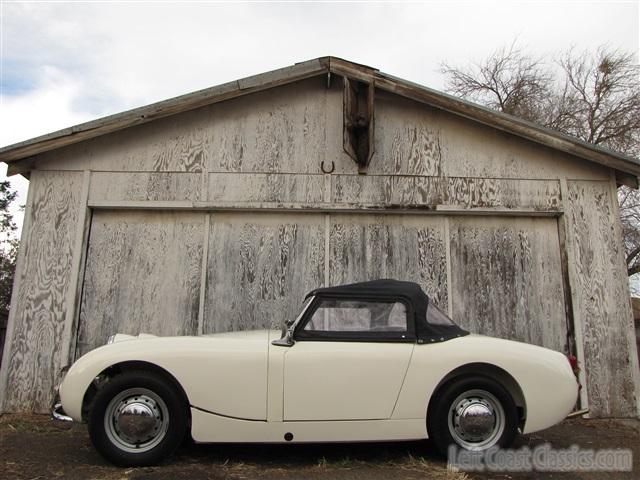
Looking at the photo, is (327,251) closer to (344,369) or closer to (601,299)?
(344,369)

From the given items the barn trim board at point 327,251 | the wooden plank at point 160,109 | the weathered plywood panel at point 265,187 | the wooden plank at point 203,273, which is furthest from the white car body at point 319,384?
the wooden plank at point 160,109

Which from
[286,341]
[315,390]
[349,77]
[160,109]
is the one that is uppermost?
[349,77]

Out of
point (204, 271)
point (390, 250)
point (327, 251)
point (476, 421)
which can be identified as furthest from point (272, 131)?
point (476, 421)

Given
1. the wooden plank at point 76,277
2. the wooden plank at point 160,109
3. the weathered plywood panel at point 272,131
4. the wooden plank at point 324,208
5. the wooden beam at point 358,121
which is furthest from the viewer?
the weathered plywood panel at point 272,131

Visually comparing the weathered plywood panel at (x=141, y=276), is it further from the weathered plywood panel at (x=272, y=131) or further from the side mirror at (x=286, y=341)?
the side mirror at (x=286, y=341)

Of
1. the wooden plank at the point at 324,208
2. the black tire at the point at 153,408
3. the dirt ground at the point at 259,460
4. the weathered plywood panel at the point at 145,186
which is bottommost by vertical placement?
the dirt ground at the point at 259,460

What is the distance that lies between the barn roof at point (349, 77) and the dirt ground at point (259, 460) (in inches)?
128

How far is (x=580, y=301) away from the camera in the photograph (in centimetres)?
604

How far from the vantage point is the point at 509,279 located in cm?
622

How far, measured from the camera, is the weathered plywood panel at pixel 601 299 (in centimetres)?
582

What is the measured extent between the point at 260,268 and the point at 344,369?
8.67ft

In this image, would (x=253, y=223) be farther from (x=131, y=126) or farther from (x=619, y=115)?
(x=619, y=115)

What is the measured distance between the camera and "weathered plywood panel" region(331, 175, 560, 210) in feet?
20.7

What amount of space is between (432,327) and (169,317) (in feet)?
11.2
